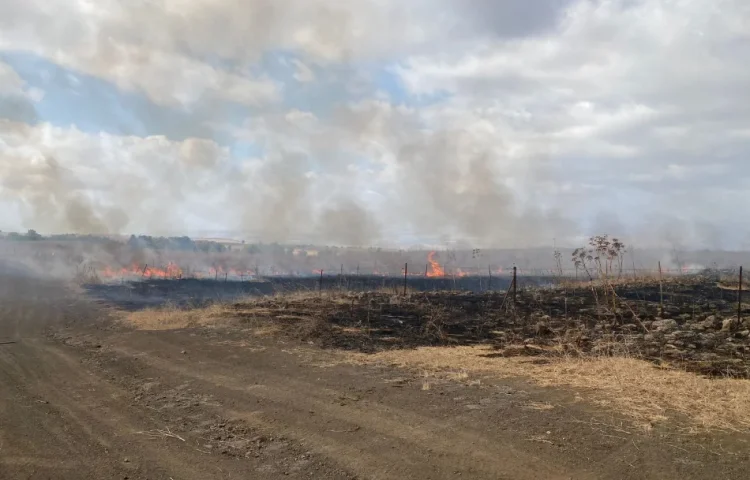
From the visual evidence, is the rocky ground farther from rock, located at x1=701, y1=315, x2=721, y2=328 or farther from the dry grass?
the dry grass

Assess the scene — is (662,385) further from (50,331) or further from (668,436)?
(50,331)

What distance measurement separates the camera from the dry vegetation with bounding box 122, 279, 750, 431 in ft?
29.1

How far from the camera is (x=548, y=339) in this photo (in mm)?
15445

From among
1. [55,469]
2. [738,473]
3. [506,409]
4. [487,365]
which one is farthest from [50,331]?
[738,473]

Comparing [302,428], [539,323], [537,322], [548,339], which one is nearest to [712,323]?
[537,322]

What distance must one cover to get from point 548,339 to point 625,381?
5754 mm

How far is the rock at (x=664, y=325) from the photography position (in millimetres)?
16288

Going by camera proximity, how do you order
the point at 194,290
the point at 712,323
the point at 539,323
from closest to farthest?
the point at 712,323 → the point at 539,323 → the point at 194,290

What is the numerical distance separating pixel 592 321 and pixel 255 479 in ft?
52.2

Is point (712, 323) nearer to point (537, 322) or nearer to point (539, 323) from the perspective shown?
point (537, 322)

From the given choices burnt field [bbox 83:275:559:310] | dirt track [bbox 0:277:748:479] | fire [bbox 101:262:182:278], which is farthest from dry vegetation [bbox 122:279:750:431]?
fire [bbox 101:262:182:278]

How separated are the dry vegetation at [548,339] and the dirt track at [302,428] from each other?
0.94 metres

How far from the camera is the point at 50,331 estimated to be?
59.6 feet

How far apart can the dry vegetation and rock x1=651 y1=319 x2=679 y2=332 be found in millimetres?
77
